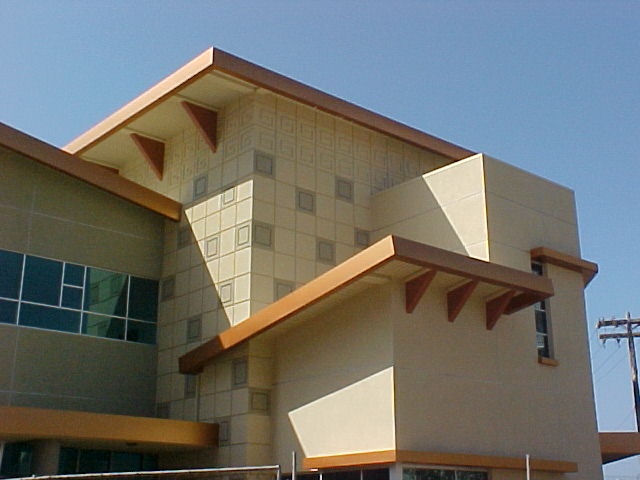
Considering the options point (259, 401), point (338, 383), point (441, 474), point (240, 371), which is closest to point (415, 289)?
point (338, 383)

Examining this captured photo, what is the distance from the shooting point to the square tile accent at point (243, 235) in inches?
837

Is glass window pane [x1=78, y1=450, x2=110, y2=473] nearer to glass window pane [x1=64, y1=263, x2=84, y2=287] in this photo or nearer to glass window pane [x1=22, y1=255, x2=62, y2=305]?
glass window pane [x1=22, y1=255, x2=62, y2=305]

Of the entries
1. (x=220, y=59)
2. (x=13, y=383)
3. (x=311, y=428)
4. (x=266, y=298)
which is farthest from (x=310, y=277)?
(x=13, y=383)

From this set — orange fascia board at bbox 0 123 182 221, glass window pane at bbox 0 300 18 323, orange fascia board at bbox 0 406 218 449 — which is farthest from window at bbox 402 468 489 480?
orange fascia board at bbox 0 123 182 221

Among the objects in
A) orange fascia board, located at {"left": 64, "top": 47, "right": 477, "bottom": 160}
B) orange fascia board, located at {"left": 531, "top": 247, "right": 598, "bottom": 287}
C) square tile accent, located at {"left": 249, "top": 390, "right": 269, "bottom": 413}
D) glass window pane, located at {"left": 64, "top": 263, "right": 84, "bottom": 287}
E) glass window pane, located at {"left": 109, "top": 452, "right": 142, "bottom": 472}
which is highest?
orange fascia board, located at {"left": 64, "top": 47, "right": 477, "bottom": 160}

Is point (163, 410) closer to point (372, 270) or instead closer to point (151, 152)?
point (151, 152)

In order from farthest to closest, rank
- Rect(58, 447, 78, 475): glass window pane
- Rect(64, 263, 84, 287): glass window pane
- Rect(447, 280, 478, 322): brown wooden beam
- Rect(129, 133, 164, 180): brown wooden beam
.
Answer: Rect(129, 133, 164, 180): brown wooden beam → Rect(64, 263, 84, 287): glass window pane → Rect(58, 447, 78, 475): glass window pane → Rect(447, 280, 478, 322): brown wooden beam

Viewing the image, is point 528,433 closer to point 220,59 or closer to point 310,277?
point 310,277

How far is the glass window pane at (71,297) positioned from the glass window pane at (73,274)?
156mm

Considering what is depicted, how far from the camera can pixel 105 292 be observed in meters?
22.2

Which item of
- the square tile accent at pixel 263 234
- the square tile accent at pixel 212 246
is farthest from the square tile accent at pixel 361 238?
the square tile accent at pixel 212 246

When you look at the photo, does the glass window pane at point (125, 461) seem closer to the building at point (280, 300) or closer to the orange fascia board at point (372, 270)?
the building at point (280, 300)

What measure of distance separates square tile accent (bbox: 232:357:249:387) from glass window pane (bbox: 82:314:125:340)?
360 cm

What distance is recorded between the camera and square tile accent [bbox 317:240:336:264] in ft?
73.5
